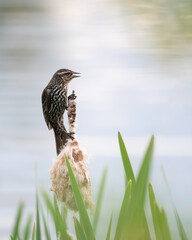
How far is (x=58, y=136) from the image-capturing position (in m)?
0.93

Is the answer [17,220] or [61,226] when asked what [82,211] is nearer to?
[61,226]

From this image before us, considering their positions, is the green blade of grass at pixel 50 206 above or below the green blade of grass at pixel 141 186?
below

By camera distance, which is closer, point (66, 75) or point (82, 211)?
point (82, 211)

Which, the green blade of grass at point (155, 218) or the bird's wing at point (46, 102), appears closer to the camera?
the green blade of grass at point (155, 218)

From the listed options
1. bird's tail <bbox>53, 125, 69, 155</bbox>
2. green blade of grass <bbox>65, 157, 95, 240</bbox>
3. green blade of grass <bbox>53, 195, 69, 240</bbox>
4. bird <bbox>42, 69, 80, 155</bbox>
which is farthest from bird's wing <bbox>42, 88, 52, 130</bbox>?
green blade of grass <bbox>65, 157, 95, 240</bbox>

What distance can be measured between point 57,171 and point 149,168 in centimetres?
26

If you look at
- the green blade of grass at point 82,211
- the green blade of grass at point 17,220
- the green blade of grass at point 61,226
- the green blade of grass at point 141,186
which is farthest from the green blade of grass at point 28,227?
the green blade of grass at point 141,186

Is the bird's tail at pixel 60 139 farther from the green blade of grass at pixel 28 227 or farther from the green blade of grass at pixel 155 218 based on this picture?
the green blade of grass at pixel 155 218

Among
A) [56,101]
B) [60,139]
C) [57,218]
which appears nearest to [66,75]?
[56,101]

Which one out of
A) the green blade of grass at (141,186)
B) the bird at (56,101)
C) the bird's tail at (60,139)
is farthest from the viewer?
the bird at (56,101)

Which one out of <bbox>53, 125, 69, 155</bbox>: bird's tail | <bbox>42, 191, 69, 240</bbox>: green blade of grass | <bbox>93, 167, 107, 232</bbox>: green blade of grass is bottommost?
<bbox>42, 191, 69, 240</bbox>: green blade of grass

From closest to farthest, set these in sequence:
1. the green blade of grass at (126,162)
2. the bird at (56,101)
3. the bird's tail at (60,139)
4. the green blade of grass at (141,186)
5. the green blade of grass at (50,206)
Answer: the green blade of grass at (141,186)
the green blade of grass at (126,162)
the green blade of grass at (50,206)
the bird's tail at (60,139)
the bird at (56,101)

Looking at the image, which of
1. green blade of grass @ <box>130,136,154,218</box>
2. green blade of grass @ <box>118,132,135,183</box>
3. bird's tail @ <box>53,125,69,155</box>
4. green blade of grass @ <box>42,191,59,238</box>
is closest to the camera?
green blade of grass @ <box>130,136,154,218</box>

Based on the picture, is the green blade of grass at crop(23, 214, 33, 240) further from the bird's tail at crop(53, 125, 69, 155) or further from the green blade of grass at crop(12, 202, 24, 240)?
the bird's tail at crop(53, 125, 69, 155)
